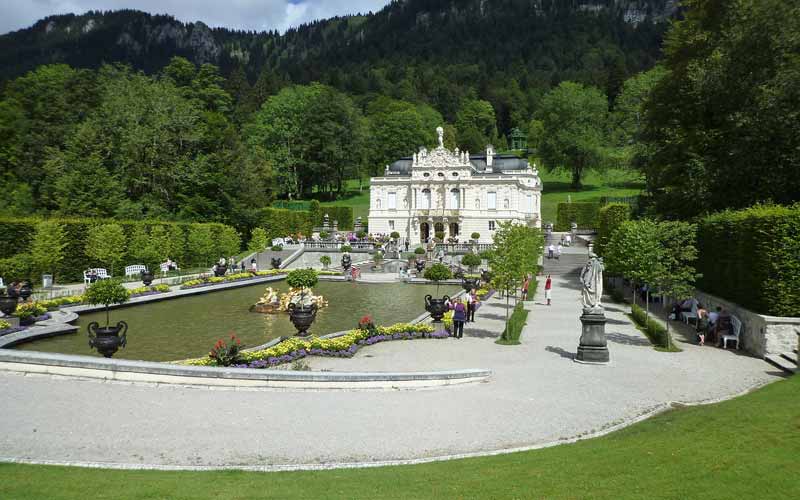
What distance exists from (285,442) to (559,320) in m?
16.1

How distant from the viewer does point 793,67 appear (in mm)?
22719

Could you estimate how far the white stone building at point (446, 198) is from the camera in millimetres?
63594

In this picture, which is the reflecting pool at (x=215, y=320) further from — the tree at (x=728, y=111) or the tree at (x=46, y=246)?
the tree at (x=728, y=111)

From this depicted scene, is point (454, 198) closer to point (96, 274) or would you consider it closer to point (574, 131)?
point (574, 131)

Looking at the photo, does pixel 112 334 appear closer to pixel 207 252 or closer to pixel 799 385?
pixel 799 385

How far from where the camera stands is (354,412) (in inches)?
421

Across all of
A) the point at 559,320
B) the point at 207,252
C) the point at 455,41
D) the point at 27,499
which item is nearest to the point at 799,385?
the point at 559,320

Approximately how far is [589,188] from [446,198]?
36.9 meters

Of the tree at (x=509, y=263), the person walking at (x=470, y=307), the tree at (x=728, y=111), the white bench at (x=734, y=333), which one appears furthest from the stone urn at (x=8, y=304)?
the tree at (x=728, y=111)

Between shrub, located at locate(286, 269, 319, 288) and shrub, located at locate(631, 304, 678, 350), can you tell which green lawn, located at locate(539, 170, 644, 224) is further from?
shrub, located at locate(286, 269, 319, 288)

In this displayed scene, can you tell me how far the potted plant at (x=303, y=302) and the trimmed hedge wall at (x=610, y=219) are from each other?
23.4 meters

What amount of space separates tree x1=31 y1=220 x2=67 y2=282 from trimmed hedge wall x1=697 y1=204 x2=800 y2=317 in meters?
33.3

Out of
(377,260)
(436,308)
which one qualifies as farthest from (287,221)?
(436,308)

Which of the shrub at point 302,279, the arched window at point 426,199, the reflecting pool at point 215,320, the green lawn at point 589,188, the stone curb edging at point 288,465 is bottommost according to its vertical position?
the reflecting pool at point 215,320
